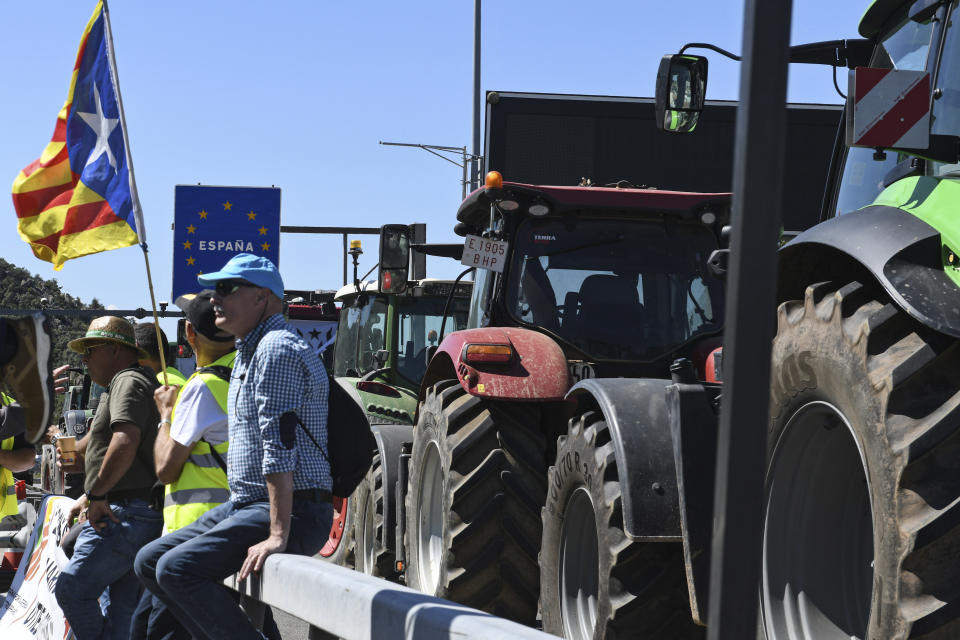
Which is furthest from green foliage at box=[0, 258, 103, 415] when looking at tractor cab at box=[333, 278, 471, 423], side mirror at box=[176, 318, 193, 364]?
tractor cab at box=[333, 278, 471, 423]

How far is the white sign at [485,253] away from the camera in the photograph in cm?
736

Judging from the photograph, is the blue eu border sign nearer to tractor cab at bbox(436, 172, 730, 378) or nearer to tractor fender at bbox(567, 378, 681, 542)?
tractor cab at bbox(436, 172, 730, 378)

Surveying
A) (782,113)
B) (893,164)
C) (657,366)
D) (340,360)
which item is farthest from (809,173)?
(782,113)

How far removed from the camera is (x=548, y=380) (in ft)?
21.9

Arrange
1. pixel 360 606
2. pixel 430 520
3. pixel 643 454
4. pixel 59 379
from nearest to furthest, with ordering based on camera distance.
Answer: pixel 360 606
pixel 643 454
pixel 430 520
pixel 59 379

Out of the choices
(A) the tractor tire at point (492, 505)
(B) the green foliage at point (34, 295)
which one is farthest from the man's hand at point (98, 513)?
(B) the green foliage at point (34, 295)

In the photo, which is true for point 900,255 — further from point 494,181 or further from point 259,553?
point 494,181

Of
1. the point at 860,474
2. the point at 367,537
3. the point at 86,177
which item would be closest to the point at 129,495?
the point at 86,177

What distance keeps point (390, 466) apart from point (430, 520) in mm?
1399

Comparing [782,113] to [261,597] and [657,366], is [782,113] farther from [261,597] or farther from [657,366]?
[657,366]

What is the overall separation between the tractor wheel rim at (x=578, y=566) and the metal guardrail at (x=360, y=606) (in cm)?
171

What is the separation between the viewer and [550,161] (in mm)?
10484

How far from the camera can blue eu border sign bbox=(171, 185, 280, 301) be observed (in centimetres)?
1515

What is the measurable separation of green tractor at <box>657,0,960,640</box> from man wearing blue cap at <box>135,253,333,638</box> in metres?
1.37
